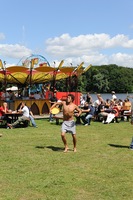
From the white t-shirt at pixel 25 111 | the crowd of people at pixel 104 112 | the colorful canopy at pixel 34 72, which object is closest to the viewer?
the white t-shirt at pixel 25 111

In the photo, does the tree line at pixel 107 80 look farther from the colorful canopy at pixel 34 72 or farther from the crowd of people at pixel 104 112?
the crowd of people at pixel 104 112

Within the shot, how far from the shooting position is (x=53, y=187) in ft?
18.7

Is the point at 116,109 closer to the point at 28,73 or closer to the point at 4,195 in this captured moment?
the point at 28,73

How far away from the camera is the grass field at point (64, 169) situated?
5406mm

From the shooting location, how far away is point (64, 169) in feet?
22.7

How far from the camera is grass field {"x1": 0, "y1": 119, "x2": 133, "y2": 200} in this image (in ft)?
17.7

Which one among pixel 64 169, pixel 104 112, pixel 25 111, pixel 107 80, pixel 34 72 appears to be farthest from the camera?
pixel 107 80

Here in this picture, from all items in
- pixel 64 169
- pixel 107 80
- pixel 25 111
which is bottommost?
pixel 64 169

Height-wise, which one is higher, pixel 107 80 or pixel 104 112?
pixel 107 80

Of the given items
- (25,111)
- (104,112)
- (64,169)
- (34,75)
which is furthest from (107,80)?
(64,169)

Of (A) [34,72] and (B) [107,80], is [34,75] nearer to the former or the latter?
(A) [34,72]

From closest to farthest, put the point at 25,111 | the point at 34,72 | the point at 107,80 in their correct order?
the point at 25,111 → the point at 34,72 → the point at 107,80

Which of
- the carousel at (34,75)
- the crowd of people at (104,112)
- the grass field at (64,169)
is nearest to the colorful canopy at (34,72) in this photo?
the carousel at (34,75)

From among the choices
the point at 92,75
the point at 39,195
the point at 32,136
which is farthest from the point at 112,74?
the point at 39,195
